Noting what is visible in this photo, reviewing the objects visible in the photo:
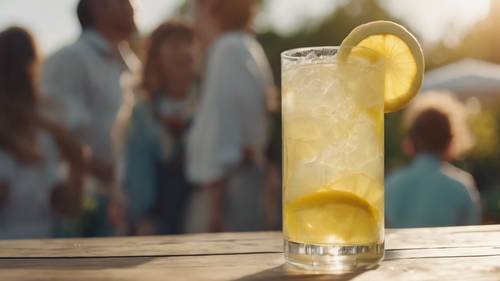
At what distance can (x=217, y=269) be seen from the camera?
115 centimetres

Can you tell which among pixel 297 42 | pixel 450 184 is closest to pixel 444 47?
pixel 297 42

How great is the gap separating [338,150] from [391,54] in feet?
0.67

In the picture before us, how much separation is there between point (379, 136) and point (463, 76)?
8.03 m

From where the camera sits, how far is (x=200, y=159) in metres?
2.95

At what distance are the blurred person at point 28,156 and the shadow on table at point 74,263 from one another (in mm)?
1828

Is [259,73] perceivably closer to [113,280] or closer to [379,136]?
[379,136]

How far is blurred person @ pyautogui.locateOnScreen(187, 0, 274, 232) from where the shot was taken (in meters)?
2.96

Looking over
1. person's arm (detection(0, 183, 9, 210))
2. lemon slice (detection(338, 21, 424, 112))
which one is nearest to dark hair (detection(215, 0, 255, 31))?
person's arm (detection(0, 183, 9, 210))

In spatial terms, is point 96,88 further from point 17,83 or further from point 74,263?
point 74,263

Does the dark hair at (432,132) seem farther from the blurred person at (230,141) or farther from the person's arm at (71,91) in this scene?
the person's arm at (71,91)

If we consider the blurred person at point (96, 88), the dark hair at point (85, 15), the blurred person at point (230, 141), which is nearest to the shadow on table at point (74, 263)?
the blurred person at point (230, 141)

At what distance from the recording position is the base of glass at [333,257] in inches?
44.9

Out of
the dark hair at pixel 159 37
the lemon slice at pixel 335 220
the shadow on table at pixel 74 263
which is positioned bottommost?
the shadow on table at pixel 74 263

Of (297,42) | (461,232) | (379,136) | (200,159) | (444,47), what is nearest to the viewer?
(379,136)
